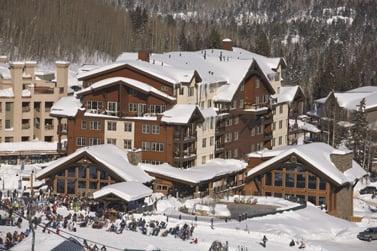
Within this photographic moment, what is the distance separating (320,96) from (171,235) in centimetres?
6901

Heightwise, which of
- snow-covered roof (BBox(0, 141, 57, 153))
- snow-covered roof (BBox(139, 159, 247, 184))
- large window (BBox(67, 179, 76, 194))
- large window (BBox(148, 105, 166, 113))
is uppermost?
large window (BBox(148, 105, 166, 113))

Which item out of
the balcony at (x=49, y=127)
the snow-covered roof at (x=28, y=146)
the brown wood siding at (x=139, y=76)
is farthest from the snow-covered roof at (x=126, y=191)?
the balcony at (x=49, y=127)

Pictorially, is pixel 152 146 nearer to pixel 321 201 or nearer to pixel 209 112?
pixel 209 112

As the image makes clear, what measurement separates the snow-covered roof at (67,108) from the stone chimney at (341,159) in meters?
17.8

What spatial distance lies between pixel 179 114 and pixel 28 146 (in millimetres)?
13624

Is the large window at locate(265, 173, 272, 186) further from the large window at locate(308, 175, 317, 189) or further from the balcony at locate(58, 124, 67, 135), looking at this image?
the balcony at locate(58, 124, 67, 135)

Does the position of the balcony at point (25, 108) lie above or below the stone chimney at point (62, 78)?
A: below

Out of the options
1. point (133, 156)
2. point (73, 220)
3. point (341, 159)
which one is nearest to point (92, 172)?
point (133, 156)

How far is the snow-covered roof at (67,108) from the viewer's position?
70.5 meters

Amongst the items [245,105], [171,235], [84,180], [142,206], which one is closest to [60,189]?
[84,180]

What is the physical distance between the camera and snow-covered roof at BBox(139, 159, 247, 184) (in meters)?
64.8

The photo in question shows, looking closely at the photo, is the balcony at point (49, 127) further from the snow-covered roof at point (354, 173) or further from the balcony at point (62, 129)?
the snow-covered roof at point (354, 173)

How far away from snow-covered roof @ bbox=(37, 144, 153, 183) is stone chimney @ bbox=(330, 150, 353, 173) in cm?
1184

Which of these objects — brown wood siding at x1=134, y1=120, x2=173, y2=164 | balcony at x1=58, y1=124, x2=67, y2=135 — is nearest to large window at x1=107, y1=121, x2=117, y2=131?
brown wood siding at x1=134, y1=120, x2=173, y2=164
